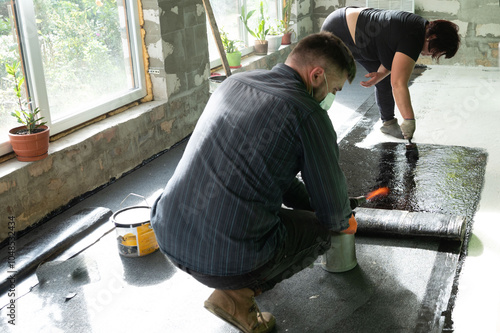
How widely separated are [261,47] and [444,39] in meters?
2.66

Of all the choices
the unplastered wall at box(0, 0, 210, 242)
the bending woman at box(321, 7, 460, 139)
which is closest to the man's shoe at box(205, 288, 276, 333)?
the unplastered wall at box(0, 0, 210, 242)

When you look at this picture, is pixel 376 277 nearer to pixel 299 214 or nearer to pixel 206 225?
pixel 299 214

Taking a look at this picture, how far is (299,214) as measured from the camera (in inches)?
82.5

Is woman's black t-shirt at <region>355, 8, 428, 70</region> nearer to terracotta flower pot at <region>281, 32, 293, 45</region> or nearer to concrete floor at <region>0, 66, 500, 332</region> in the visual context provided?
concrete floor at <region>0, 66, 500, 332</region>

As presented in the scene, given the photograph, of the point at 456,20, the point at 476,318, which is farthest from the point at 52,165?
the point at 456,20

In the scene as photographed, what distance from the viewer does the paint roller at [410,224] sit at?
259cm

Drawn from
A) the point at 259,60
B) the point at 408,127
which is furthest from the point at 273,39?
the point at 408,127

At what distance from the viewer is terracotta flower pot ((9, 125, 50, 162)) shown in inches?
112

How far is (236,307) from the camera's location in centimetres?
199

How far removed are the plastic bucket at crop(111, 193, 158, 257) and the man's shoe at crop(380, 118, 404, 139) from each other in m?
2.29

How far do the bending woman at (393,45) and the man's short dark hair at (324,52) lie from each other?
176 cm

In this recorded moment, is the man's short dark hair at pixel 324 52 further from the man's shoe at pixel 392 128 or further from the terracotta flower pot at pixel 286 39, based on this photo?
the terracotta flower pot at pixel 286 39

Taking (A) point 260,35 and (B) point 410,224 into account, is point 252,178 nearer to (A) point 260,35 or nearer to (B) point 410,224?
(B) point 410,224

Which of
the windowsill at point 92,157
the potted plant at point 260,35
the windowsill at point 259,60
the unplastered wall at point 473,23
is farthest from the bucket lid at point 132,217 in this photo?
the unplastered wall at point 473,23
